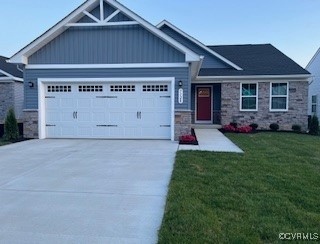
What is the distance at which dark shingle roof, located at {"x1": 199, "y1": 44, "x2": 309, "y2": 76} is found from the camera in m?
16.4

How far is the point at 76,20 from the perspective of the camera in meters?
11.8

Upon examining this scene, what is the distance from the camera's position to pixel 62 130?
40.2 ft

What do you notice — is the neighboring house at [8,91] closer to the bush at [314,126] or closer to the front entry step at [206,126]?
the front entry step at [206,126]

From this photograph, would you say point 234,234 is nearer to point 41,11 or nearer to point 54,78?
point 54,78

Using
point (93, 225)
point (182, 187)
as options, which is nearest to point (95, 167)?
point (182, 187)

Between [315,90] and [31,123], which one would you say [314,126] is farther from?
[31,123]

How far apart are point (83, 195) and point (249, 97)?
44.4 ft

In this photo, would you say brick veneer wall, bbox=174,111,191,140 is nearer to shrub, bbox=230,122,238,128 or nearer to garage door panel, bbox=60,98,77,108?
garage door panel, bbox=60,98,77,108

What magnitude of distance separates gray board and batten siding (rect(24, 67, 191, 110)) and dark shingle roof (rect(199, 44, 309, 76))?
5.95 m

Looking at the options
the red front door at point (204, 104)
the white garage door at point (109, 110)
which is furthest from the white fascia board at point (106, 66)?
the red front door at point (204, 104)

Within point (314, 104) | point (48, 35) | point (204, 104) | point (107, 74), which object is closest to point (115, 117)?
point (107, 74)

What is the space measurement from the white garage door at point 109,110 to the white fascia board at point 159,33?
5.05 feet

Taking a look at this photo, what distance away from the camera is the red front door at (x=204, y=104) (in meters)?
18.2

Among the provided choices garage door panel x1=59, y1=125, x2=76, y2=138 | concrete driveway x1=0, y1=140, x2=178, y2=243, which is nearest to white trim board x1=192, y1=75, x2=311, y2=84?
garage door panel x1=59, y1=125, x2=76, y2=138
